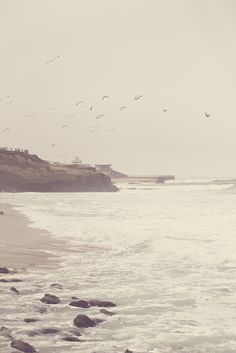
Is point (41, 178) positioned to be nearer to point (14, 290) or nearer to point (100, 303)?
point (14, 290)

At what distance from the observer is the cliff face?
9644 cm

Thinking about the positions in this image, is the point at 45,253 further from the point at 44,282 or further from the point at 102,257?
the point at 44,282

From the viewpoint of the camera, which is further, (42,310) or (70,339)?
(42,310)

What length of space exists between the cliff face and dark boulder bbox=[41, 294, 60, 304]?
8767cm

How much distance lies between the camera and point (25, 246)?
1728 cm

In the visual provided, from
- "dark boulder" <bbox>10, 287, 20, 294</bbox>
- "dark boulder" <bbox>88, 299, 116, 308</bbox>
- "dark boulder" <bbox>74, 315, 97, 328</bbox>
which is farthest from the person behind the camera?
"dark boulder" <bbox>10, 287, 20, 294</bbox>

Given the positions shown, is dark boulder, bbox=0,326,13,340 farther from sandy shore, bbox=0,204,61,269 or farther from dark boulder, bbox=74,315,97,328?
sandy shore, bbox=0,204,61,269

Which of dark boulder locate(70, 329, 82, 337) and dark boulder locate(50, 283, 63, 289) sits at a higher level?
dark boulder locate(50, 283, 63, 289)

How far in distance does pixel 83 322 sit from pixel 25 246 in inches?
396

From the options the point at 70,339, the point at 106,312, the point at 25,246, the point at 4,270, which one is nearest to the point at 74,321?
the point at 70,339

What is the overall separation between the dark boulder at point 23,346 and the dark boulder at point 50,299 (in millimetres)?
2584

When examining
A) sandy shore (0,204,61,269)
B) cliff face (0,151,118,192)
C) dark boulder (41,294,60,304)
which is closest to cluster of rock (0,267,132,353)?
dark boulder (41,294,60,304)

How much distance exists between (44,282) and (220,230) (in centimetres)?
1389

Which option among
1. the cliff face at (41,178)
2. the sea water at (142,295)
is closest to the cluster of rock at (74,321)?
the sea water at (142,295)
